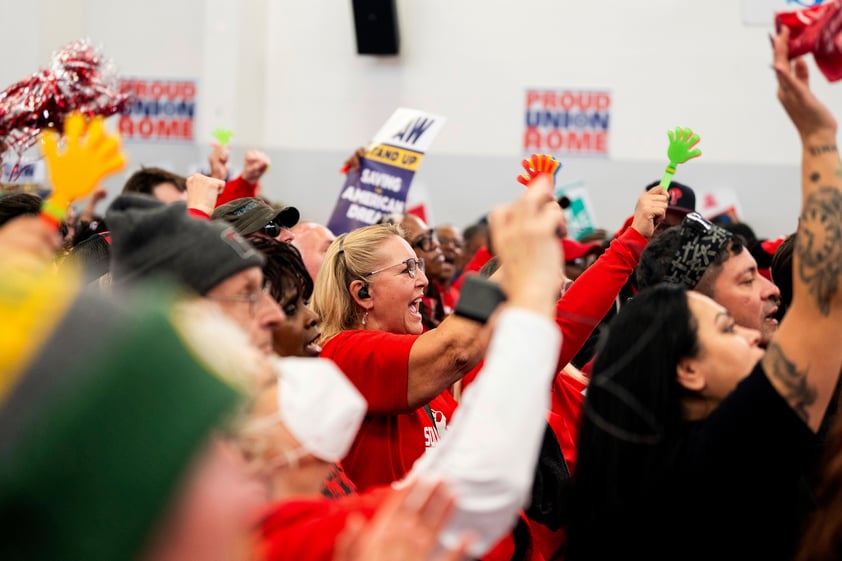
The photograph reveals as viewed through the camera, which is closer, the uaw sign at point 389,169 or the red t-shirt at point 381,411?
the red t-shirt at point 381,411

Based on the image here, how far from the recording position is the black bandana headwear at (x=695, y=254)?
2.78 m

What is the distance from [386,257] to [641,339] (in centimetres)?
129

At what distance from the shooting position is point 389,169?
4.55 meters

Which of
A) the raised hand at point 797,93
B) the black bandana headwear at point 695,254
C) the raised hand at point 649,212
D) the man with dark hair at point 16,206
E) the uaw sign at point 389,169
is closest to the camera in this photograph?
Answer: the raised hand at point 797,93

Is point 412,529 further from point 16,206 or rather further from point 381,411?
point 16,206

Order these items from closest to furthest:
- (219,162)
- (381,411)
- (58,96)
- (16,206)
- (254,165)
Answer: (16,206) → (381,411) → (58,96) → (254,165) → (219,162)

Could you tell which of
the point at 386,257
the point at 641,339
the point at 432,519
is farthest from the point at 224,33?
the point at 432,519

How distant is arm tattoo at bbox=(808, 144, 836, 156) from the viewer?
1.84m

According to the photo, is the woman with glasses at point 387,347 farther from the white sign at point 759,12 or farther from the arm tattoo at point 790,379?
the white sign at point 759,12

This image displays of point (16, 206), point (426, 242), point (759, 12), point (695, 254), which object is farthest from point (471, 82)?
point (16, 206)

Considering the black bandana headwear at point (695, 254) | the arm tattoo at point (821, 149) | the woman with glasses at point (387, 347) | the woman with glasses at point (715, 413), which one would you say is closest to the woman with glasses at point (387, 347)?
the woman with glasses at point (387, 347)

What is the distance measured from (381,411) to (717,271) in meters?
0.96

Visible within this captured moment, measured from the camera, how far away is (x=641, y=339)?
1887 mm

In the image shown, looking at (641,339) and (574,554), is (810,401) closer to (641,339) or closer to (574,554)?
(641,339)
